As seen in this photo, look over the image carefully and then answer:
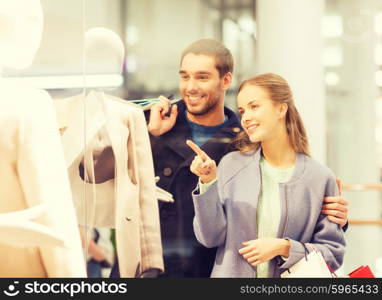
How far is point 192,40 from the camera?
2.52 metres

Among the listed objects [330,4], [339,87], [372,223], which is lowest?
[372,223]

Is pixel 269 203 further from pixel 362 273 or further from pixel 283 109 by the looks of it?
pixel 362 273

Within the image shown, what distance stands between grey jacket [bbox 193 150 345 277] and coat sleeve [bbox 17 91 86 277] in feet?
1.85

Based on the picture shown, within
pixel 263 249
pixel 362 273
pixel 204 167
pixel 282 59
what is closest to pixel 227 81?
pixel 282 59

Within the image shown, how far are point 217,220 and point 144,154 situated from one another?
0.45 metres

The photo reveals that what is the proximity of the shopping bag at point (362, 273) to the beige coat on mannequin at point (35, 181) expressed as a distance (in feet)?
4.07

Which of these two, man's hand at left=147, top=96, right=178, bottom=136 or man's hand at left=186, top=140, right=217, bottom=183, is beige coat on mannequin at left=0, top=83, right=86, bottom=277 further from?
man's hand at left=186, top=140, right=217, bottom=183

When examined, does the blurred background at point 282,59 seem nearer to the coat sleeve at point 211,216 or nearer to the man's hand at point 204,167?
the man's hand at point 204,167

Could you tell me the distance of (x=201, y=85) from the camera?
2.49 meters

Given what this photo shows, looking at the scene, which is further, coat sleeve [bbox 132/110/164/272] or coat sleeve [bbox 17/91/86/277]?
coat sleeve [bbox 132/110/164/272]

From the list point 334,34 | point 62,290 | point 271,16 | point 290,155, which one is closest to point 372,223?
point 290,155

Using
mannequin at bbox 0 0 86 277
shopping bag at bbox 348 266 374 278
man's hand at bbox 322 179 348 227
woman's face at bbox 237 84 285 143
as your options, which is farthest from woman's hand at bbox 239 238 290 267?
mannequin at bbox 0 0 86 277

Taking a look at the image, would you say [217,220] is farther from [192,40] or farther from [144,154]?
[192,40]

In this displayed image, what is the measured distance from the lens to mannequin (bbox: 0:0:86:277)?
2.30 metres
